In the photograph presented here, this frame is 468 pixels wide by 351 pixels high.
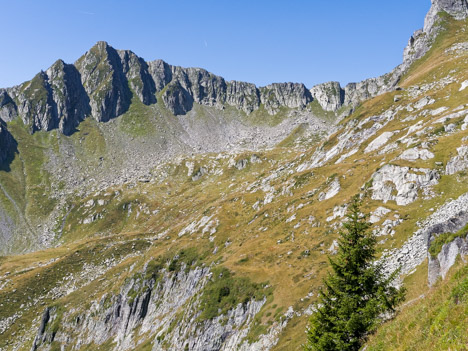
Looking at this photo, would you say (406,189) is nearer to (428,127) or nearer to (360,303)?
(428,127)

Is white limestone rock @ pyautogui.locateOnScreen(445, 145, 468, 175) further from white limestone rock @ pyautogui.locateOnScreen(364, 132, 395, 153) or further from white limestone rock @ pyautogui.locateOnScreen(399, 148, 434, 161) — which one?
white limestone rock @ pyautogui.locateOnScreen(364, 132, 395, 153)

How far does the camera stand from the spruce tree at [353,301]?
1822cm

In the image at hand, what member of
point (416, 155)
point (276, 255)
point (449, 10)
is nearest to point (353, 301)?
point (276, 255)

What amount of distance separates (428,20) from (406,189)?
676 ft

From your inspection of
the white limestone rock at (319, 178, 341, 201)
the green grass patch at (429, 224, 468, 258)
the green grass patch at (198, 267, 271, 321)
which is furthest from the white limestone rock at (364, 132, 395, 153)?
the green grass patch at (429, 224, 468, 258)

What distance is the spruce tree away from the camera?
1822 centimetres

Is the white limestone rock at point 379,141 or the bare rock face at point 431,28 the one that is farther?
the bare rock face at point 431,28

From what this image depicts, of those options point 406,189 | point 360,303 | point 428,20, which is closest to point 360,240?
point 360,303

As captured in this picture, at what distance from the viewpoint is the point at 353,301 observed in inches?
763

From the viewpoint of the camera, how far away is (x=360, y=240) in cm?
2075

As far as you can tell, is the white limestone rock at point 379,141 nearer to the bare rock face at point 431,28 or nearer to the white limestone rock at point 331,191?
the white limestone rock at point 331,191

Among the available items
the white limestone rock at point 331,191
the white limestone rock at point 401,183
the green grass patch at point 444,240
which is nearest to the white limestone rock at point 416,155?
the white limestone rock at point 401,183

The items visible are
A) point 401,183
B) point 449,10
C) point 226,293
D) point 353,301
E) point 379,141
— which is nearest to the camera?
point 353,301

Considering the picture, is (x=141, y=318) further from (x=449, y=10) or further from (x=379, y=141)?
(x=449, y=10)
